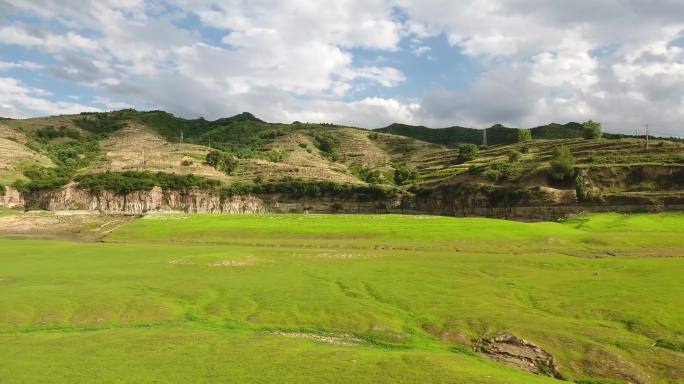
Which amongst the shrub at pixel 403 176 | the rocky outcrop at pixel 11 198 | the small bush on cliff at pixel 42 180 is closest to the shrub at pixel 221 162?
the small bush on cliff at pixel 42 180

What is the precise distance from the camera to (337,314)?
24.9 metres

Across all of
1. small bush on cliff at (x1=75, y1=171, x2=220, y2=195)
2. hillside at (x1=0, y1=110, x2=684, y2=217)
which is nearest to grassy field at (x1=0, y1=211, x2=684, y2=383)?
hillside at (x1=0, y1=110, x2=684, y2=217)

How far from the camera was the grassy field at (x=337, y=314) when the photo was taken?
680 inches

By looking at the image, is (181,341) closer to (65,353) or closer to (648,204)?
(65,353)

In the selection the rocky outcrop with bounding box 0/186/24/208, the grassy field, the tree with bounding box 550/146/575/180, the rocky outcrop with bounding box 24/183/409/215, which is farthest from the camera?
the rocky outcrop with bounding box 0/186/24/208

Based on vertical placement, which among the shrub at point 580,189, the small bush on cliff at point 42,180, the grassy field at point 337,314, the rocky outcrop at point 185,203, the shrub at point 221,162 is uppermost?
the shrub at point 221,162

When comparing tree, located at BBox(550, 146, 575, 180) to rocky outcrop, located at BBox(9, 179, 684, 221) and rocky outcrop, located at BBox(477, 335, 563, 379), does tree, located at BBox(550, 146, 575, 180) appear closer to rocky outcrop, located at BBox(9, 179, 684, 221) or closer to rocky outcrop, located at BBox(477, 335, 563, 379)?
rocky outcrop, located at BBox(9, 179, 684, 221)

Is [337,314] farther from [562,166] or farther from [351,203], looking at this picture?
[351,203]

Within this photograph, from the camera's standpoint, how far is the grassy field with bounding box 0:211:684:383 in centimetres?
1727

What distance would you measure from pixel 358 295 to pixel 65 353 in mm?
15570

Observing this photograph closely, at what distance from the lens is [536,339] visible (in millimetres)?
20906

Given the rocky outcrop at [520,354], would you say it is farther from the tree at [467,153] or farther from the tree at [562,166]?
the tree at [467,153]

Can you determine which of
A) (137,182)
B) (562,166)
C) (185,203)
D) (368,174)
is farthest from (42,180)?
(562,166)

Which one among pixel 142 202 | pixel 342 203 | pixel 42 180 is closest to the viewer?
pixel 142 202
